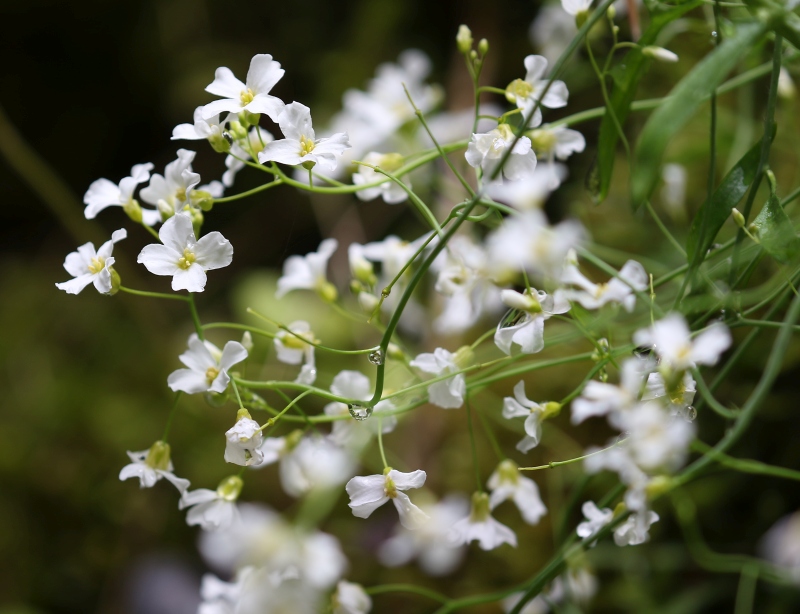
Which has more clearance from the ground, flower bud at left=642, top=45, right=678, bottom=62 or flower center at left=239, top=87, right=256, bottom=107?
flower center at left=239, top=87, right=256, bottom=107

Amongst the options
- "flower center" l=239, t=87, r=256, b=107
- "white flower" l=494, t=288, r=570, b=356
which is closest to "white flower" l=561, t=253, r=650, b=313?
"white flower" l=494, t=288, r=570, b=356

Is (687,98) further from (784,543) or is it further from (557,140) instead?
A: (784,543)

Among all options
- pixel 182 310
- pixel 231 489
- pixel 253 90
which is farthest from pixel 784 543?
pixel 182 310

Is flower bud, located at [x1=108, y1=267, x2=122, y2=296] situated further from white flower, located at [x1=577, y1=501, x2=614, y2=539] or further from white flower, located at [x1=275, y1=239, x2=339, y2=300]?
white flower, located at [x1=577, y1=501, x2=614, y2=539]

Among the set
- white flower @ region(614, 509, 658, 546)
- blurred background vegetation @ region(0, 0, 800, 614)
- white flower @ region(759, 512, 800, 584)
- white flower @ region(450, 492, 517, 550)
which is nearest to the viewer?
white flower @ region(614, 509, 658, 546)

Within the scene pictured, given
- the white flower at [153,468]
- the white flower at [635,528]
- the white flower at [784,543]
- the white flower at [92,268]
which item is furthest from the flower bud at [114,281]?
the white flower at [784,543]

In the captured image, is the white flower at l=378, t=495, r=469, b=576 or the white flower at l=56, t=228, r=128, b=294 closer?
the white flower at l=56, t=228, r=128, b=294
